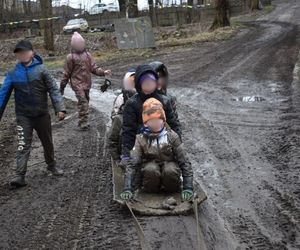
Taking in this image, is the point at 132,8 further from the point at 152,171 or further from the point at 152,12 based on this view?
the point at 152,171

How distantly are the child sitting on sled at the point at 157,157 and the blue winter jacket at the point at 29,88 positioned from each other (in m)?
1.77

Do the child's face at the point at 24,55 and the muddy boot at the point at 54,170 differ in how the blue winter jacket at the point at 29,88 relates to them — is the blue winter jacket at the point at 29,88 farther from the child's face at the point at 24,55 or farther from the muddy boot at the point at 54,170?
the muddy boot at the point at 54,170

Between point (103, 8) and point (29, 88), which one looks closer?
point (29, 88)

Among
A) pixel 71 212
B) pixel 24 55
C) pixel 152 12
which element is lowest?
pixel 71 212

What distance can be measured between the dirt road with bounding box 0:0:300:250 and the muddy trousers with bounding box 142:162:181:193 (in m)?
0.43

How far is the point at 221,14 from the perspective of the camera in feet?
93.3

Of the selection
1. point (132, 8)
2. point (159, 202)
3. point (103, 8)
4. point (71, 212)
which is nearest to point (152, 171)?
point (159, 202)

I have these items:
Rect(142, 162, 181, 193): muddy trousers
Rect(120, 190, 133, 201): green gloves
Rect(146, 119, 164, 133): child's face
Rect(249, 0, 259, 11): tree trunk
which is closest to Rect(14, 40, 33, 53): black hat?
Rect(146, 119, 164, 133): child's face

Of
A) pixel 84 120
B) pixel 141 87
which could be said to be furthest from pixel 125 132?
pixel 84 120

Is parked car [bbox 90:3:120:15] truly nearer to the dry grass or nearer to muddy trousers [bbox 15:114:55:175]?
the dry grass

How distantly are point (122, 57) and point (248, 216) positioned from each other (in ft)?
57.5

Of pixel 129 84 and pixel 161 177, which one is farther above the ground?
pixel 129 84

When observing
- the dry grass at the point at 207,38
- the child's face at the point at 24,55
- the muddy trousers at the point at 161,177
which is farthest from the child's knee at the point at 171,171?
the dry grass at the point at 207,38

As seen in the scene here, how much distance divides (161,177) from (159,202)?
292 mm
